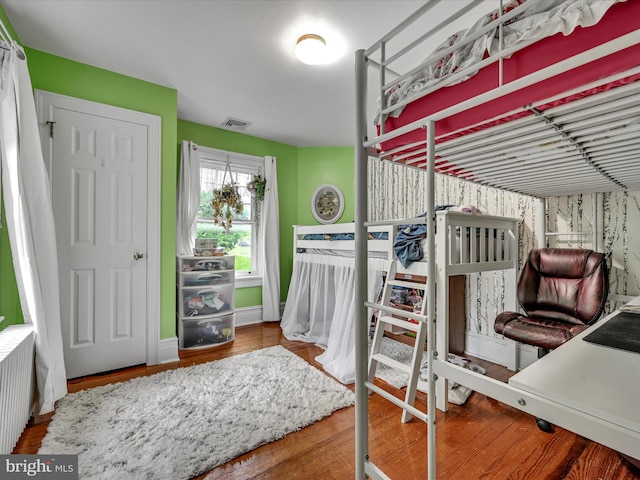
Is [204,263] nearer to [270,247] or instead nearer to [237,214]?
[237,214]

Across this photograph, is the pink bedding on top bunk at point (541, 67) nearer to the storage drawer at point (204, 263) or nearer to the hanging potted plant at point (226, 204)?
the storage drawer at point (204, 263)

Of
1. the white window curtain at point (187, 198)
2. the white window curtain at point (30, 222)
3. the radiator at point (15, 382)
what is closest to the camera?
the radiator at point (15, 382)

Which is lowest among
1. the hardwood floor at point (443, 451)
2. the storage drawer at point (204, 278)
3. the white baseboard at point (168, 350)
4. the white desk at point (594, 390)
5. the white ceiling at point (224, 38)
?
the hardwood floor at point (443, 451)

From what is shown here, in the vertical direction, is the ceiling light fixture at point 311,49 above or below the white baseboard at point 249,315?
above

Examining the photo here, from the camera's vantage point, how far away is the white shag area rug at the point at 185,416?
1.44 metres

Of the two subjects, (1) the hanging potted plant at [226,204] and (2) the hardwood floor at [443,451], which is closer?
(2) the hardwood floor at [443,451]

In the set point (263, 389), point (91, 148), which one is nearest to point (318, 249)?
point (263, 389)

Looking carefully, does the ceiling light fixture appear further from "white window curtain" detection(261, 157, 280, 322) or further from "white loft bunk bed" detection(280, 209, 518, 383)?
"white window curtain" detection(261, 157, 280, 322)

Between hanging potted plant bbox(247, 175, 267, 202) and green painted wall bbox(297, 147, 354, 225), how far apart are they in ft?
2.19

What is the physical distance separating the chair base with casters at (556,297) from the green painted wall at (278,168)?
2729 mm

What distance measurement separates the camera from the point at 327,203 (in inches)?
160

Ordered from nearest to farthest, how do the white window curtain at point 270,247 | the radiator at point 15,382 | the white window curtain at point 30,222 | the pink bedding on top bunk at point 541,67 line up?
the pink bedding on top bunk at point 541,67 < the radiator at point 15,382 < the white window curtain at point 30,222 < the white window curtain at point 270,247

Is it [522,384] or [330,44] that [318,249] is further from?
[522,384]

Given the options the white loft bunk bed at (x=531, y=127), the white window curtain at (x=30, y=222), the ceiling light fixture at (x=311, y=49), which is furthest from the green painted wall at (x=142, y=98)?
the white loft bunk bed at (x=531, y=127)
